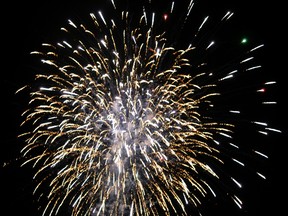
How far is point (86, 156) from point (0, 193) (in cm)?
1218

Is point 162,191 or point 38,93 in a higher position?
point 38,93

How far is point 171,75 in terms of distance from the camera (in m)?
10.7

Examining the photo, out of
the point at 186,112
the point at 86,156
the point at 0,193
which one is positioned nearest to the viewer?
the point at 86,156

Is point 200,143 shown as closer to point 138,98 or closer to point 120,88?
point 138,98

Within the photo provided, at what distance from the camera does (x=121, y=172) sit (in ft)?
34.2

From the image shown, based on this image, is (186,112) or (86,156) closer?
(86,156)

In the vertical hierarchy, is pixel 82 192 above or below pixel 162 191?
above

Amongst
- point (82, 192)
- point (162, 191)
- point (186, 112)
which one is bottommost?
point (162, 191)

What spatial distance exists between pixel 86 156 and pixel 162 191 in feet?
10.9

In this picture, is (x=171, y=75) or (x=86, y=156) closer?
(x=86, y=156)

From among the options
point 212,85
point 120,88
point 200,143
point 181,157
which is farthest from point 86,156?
point 212,85

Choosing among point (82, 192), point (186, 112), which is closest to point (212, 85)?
point (186, 112)

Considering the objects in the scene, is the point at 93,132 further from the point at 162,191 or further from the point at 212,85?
the point at 212,85

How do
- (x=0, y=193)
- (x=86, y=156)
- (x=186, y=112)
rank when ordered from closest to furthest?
1. (x=86, y=156)
2. (x=186, y=112)
3. (x=0, y=193)
